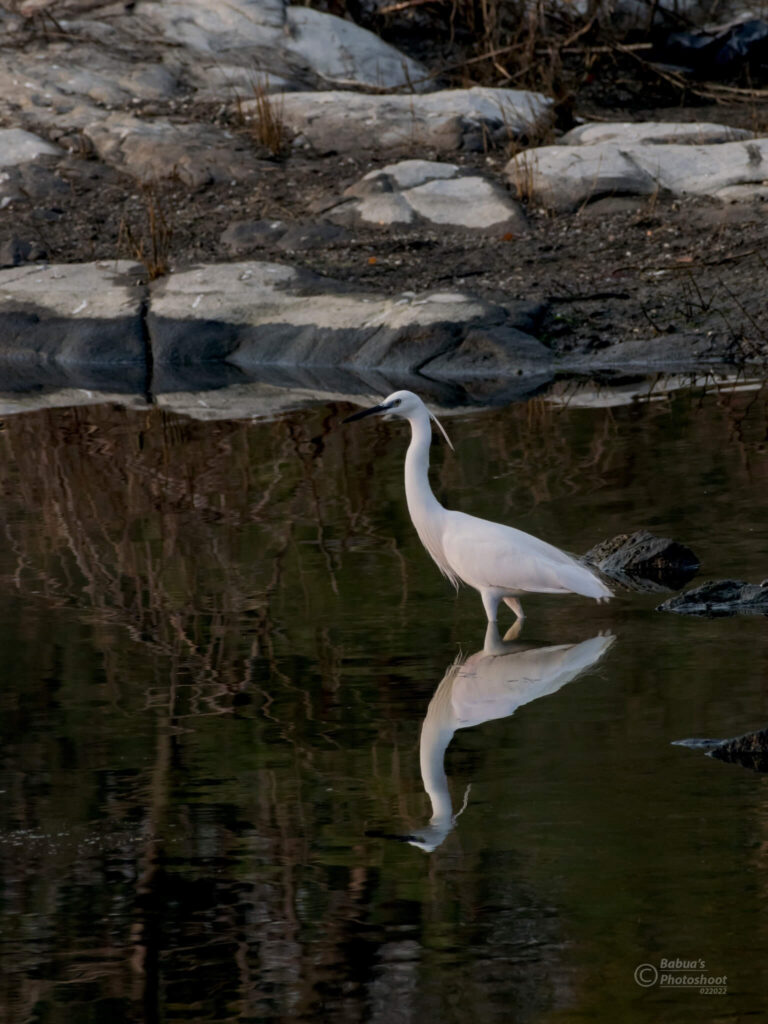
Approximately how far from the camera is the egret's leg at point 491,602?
5.46m

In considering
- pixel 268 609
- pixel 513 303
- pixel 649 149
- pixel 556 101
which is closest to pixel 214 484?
pixel 268 609

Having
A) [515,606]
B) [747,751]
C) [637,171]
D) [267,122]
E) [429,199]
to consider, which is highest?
[747,751]

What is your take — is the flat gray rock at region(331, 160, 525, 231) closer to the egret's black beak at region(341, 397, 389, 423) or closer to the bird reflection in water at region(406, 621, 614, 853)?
the egret's black beak at region(341, 397, 389, 423)

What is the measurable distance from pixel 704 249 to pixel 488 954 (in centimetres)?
885

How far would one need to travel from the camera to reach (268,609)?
5.72 metres

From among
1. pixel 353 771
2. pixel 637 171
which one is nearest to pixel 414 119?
pixel 637 171

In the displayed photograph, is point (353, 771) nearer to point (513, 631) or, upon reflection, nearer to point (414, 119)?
point (513, 631)

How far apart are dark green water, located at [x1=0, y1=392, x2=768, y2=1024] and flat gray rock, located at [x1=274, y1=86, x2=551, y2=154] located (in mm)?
6797

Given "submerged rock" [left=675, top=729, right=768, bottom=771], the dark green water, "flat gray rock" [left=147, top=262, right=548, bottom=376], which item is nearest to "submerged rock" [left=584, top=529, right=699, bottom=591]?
the dark green water

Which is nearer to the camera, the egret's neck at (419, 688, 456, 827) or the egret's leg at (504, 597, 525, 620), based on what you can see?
the egret's neck at (419, 688, 456, 827)

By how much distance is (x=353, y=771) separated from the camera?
4219 millimetres

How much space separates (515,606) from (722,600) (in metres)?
0.71

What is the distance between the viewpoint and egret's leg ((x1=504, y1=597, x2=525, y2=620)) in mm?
5570

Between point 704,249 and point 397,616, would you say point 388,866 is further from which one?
point 704,249
